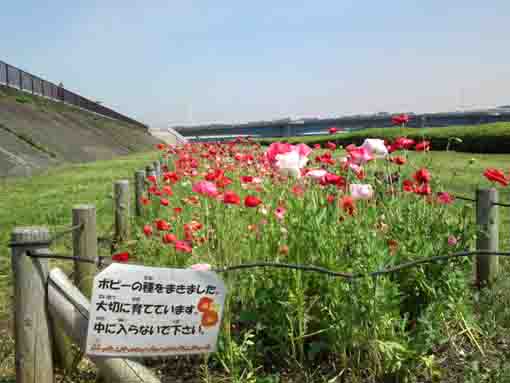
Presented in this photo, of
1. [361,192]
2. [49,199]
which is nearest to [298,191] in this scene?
[361,192]

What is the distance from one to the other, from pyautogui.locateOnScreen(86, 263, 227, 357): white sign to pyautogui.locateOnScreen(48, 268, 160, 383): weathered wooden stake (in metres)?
0.30

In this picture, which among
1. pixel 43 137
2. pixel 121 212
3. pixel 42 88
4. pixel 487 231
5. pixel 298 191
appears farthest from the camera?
pixel 42 88

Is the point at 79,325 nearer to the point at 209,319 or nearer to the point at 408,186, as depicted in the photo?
the point at 209,319

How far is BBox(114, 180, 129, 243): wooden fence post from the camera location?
541cm

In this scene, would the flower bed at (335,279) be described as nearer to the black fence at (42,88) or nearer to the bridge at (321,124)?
the black fence at (42,88)

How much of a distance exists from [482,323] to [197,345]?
2080 millimetres

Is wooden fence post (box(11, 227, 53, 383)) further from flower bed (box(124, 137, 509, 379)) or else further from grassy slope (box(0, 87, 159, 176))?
grassy slope (box(0, 87, 159, 176))

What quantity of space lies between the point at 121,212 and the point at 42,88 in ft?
81.1

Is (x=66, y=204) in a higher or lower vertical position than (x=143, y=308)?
lower

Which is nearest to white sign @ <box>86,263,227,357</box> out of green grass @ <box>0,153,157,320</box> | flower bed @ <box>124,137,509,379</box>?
flower bed @ <box>124,137,509,379</box>

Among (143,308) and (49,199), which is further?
(49,199)

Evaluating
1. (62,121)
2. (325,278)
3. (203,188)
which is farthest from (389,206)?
(62,121)

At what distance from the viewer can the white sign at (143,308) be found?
2.00 m

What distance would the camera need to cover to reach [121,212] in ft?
18.4
